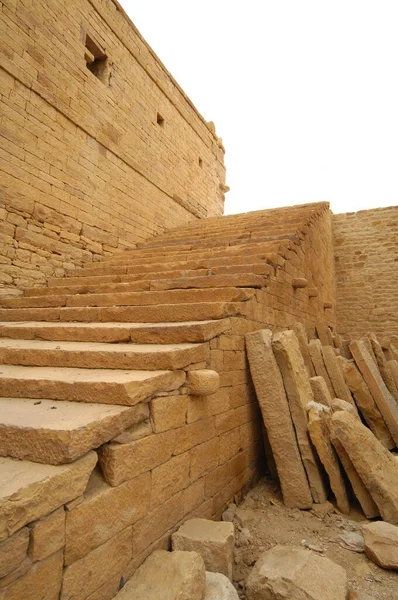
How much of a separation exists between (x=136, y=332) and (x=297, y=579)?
204 cm

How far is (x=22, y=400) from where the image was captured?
2250 millimetres

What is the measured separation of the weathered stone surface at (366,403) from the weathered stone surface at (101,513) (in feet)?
11.2

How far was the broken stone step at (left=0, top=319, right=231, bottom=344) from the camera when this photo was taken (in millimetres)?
2941

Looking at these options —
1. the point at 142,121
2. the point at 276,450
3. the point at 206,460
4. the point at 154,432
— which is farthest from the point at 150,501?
the point at 142,121

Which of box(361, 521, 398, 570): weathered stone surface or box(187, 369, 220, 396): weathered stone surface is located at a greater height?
box(187, 369, 220, 396): weathered stone surface

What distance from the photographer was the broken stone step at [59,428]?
63.5 inches

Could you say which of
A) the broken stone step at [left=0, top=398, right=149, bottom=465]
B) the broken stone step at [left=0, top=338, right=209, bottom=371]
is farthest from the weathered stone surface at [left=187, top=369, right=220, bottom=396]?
the broken stone step at [left=0, top=398, right=149, bottom=465]

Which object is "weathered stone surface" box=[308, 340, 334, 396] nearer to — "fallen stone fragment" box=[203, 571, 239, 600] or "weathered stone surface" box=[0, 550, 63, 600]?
"fallen stone fragment" box=[203, 571, 239, 600]

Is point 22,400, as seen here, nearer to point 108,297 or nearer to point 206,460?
point 206,460

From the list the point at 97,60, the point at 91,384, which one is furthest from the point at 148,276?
the point at 97,60

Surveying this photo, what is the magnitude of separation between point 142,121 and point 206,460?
8657mm

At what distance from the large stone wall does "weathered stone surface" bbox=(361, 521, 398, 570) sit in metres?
5.41

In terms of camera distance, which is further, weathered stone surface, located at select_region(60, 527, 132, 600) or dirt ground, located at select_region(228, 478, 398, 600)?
dirt ground, located at select_region(228, 478, 398, 600)

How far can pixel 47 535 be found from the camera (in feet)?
4.70
